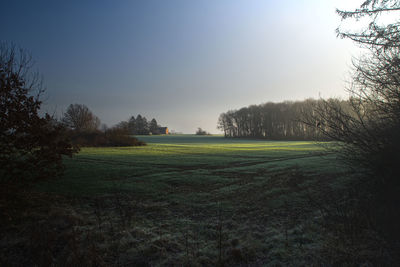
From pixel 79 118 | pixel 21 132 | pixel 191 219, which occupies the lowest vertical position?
pixel 191 219

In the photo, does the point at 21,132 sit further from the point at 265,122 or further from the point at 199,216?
the point at 265,122

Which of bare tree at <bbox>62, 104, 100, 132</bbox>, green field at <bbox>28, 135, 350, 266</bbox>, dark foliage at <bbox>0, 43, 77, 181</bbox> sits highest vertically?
bare tree at <bbox>62, 104, 100, 132</bbox>

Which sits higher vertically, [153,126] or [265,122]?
[153,126]

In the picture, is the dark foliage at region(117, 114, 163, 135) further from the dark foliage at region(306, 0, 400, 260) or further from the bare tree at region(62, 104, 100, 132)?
the dark foliage at region(306, 0, 400, 260)

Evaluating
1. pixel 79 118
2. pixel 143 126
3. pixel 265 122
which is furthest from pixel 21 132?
pixel 143 126

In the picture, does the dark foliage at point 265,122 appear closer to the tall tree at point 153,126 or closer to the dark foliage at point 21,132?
the tall tree at point 153,126

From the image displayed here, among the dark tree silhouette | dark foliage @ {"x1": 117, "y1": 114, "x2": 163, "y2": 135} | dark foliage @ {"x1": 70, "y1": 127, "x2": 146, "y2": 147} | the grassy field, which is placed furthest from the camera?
the dark tree silhouette

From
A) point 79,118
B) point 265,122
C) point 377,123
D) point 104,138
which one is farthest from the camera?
point 265,122

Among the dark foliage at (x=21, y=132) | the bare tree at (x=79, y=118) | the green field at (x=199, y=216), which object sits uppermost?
the bare tree at (x=79, y=118)

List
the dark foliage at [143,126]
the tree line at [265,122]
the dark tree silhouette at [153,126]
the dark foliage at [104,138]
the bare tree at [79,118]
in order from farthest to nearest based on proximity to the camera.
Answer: the dark tree silhouette at [153,126] → the dark foliage at [143,126] → the tree line at [265,122] → the bare tree at [79,118] → the dark foliage at [104,138]

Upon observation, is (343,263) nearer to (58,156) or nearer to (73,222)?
(73,222)

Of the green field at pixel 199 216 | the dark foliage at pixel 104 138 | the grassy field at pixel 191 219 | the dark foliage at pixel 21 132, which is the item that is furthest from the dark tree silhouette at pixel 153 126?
the dark foliage at pixel 21 132

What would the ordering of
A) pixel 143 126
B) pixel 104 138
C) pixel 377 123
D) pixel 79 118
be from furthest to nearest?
pixel 143 126 → pixel 79 118 → pixel 104 138 → pixel 377 123

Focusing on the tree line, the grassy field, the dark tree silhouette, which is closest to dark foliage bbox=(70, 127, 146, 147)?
the grassy field
